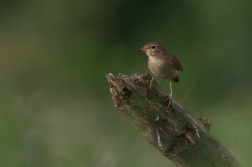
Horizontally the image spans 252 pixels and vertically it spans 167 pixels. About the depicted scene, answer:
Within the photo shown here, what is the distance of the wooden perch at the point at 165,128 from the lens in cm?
259

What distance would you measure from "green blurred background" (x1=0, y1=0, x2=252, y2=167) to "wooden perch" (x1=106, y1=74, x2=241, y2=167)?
5.9 inches

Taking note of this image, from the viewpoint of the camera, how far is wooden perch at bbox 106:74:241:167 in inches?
102

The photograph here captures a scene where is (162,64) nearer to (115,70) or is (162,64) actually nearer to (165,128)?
(165,128)

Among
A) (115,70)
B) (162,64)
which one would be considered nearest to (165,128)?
(162,64)

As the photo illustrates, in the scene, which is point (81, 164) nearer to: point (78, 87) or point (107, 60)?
point (78, 87)

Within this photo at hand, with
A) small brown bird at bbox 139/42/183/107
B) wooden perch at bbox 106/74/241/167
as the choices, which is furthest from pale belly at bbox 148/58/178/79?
wooden perch at bbox 106/74/241/167

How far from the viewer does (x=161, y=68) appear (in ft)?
12.6

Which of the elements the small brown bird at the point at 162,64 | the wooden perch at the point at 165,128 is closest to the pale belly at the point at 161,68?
the small brown bird at the point at 162,64

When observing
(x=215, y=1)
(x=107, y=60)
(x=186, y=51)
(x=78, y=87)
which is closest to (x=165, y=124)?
(x=78, y=87)

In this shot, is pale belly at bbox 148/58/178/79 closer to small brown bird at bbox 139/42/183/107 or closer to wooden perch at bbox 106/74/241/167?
small brown bird at bbox 139/42/183/107

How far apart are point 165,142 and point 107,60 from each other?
703 cm

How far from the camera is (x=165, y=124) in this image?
8.63 ft

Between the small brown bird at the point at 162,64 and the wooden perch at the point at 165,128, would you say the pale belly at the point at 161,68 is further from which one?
the wooden perch at the point at 165,128

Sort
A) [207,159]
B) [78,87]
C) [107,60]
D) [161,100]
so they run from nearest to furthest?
[207,159] < [161,100] < [78,87] < [107,60]
